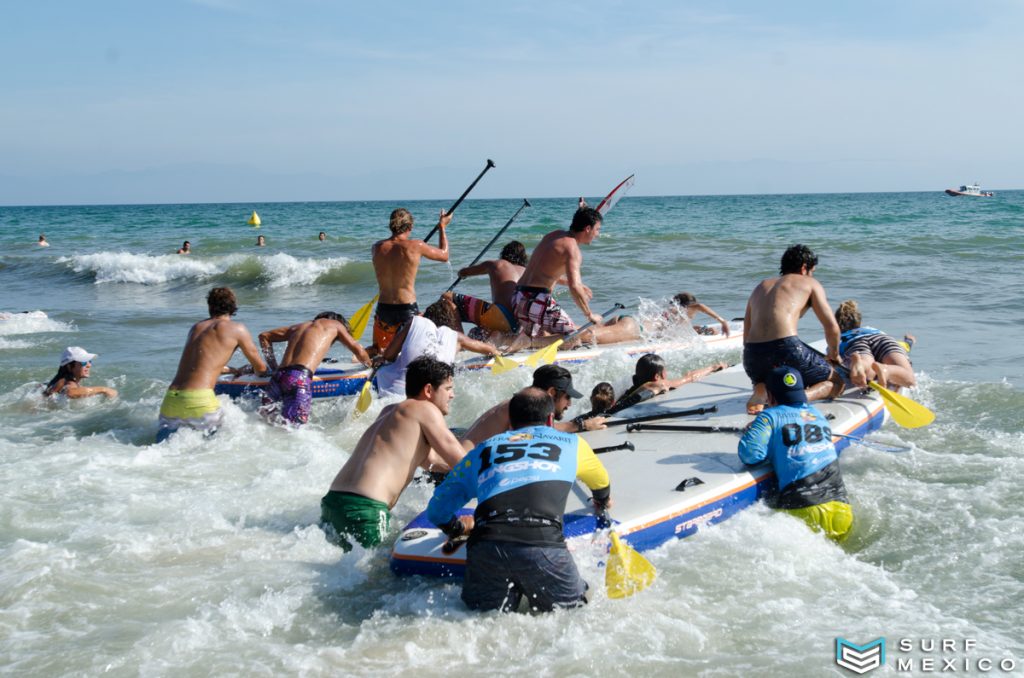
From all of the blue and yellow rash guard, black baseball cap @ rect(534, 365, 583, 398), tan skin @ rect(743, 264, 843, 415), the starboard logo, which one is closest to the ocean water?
the starboard logo

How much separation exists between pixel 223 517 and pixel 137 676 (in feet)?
6.31

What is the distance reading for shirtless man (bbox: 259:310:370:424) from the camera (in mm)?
8000

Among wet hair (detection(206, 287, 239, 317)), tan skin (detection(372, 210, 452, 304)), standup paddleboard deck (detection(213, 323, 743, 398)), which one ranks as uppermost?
tan skin (detection(372, 210, 452, 304))

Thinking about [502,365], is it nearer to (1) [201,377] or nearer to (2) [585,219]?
(2) [585,219]

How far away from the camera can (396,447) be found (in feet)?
15.9

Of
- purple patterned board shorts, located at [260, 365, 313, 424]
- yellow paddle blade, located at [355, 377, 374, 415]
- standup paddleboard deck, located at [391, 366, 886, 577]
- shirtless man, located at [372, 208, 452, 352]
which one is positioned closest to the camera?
standup paddleboard deck, located at [391, 366, 886, 577]

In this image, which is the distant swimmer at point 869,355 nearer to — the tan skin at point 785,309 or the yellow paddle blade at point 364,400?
the tan skin at point 785,309

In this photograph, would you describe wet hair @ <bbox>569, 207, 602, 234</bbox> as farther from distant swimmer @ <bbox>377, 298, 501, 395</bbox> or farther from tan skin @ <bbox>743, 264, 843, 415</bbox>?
tan skin @ <bbox>743, 264, 843, 415</bbox>

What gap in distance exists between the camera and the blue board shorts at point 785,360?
673 cm

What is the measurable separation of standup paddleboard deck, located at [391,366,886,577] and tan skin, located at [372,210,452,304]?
2.87 meters

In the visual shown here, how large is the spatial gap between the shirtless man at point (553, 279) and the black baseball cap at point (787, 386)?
369cm

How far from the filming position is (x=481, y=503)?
412 centimetres

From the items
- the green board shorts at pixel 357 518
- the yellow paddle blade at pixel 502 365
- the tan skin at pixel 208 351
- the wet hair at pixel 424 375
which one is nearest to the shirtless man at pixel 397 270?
the yellow paddle blade at pixel 502 365

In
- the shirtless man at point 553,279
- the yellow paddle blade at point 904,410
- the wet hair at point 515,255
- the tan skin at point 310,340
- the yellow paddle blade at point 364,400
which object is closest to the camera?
the yellow paddle blade at point 904,410
